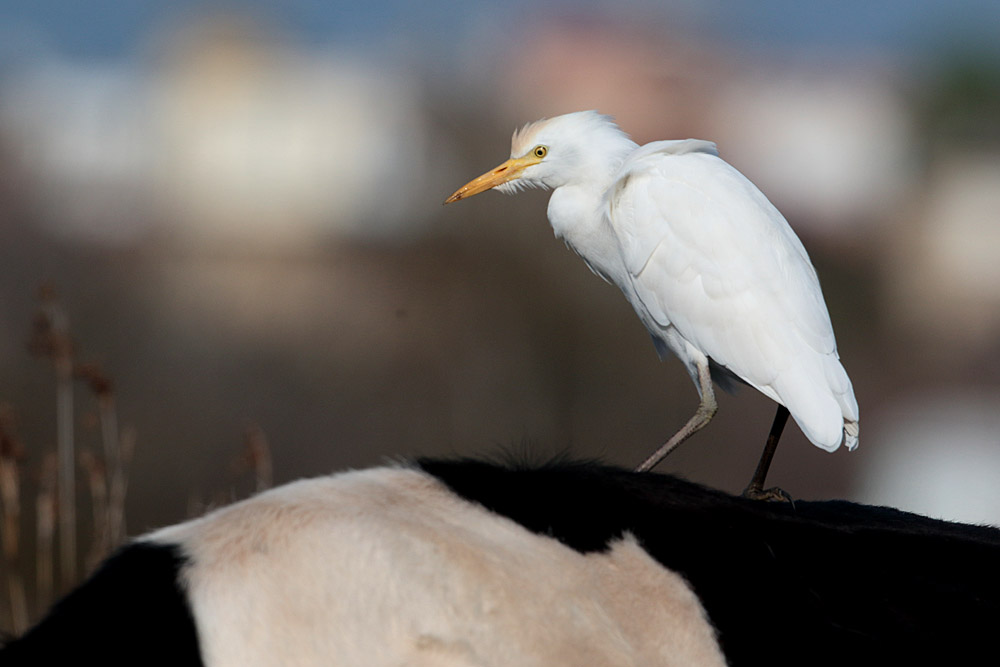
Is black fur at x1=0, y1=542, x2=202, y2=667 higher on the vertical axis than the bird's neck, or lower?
lower

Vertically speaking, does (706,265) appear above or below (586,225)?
below

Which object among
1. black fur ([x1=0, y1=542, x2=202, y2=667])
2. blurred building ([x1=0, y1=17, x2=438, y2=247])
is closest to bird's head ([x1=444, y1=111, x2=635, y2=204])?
black fur ([x1=0, y1=542, x2=202, y2=667])

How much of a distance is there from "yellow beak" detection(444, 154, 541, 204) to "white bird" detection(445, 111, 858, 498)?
0.43ft

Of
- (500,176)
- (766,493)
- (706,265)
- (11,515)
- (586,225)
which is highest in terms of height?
(500,176)

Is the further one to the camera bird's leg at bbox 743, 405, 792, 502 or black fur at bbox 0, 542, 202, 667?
bird's leg at bbox 743, 405, 792, 502

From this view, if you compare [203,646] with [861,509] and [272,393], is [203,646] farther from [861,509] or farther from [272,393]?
[272,393]

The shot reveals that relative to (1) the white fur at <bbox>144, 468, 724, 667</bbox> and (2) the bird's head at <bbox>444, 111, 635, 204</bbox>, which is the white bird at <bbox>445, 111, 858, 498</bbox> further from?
(1) the white fur at <bbox>144, 468, 724, 667</bbox>

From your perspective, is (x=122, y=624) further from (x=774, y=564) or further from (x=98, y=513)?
(x=98, y=513)

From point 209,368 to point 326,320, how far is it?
193cm

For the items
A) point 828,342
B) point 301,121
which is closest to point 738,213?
point 828,342

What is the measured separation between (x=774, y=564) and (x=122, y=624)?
1.08 metres

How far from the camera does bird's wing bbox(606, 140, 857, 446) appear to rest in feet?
13.3

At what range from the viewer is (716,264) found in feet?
13.8

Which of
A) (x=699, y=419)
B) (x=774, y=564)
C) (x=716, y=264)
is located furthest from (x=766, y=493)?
(x=774, y=564)
